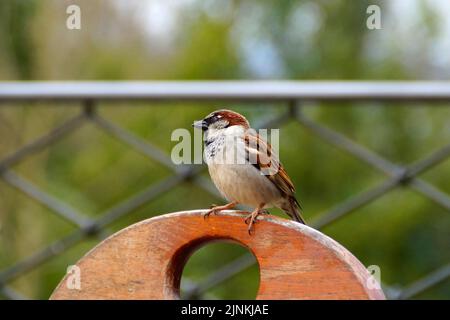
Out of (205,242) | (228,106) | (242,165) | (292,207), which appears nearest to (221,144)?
(242,165)

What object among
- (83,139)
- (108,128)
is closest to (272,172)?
(108,128)

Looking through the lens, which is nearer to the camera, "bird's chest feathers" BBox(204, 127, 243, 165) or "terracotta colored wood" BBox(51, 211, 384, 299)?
"terracotta colored wood" BBox(51, 211, 384, 299)

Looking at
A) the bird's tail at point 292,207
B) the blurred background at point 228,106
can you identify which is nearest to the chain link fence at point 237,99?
the bird's tail at point 292,207

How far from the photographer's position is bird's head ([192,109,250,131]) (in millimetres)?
1176

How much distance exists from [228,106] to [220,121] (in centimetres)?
164

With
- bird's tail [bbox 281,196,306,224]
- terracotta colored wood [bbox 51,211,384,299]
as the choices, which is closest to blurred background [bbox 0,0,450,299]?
bird's tail [bbox 281,196,306,224]

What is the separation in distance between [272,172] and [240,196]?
0.08 meters

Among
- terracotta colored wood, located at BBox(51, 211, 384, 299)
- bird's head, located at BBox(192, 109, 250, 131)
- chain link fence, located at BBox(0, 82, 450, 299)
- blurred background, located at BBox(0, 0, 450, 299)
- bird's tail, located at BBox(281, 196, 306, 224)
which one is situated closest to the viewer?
terracotta colored wood, located at BBox(51, 211, 384, 299)

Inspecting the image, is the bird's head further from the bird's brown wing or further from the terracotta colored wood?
the terracotta colored wood

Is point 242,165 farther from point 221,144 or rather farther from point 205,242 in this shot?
point 205,242

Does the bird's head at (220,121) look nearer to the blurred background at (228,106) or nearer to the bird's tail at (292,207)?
the bird's tail at (292,207)

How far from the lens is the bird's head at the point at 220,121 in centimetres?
118

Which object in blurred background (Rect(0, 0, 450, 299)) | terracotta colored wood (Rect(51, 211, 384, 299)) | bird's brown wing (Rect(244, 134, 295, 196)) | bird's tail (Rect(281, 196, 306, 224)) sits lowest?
terracotta colored wood (Rect(51, 211, 384, 299))

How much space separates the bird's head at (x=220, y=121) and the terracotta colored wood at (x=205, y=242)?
368mm
